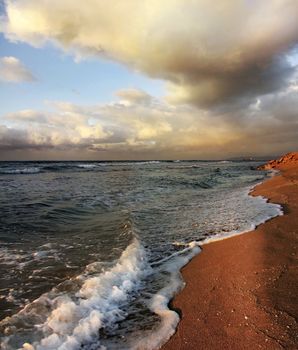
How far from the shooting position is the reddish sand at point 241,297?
3340 mm

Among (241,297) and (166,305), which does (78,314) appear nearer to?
(166,305)

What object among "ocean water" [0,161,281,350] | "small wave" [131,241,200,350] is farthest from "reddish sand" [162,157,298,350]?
"ocean water" [0,161,281,350]

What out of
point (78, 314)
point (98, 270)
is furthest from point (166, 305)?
point (98, 270)

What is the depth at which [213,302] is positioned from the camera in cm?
425

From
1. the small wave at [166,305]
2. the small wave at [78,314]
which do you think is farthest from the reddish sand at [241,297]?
the small wave at [78,314]

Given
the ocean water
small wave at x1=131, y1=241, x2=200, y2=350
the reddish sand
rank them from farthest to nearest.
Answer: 1. the ocean water
2. small wave at x1=131, y1=241, x2=200, y2=350
3. the reddish sand

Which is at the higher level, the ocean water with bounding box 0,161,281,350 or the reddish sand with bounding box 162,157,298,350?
the reddish sand with bounding box 162,157,298,350

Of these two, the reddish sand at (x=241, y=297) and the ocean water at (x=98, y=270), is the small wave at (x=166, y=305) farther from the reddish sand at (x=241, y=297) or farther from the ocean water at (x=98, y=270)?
the reddish sand at (x=241, y=297)

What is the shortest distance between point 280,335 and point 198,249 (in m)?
3.71

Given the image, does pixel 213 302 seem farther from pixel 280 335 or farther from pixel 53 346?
pixel 53 346

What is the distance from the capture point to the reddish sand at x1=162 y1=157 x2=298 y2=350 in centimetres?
334

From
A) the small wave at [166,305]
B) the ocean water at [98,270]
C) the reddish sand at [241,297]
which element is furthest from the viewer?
the ocean water at [98,270]

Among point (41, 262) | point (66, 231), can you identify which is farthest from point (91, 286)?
point (66, 231)

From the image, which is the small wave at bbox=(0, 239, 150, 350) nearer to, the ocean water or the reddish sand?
the ocean water
